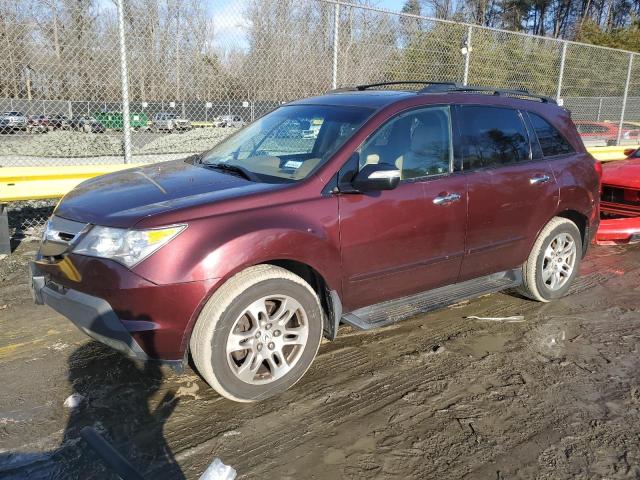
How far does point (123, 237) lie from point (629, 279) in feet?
16.7

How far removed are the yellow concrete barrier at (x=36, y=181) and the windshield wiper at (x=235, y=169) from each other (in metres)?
→ 2.60

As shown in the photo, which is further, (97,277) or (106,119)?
(106,119)

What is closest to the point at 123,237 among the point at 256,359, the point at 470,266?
the point at 256,359

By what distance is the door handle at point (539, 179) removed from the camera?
4.40 metres

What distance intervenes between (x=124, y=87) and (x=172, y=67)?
81 centimetres

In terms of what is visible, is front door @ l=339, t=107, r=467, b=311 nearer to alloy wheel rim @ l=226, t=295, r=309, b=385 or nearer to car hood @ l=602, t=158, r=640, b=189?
alloy wheel rim @ l=226, t=295, r=309, b=385

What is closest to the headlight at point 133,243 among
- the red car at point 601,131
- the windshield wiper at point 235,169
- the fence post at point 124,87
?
the windshield wiper at point 235,169

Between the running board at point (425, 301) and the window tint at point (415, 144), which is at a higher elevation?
the window tint at point (415, 144)

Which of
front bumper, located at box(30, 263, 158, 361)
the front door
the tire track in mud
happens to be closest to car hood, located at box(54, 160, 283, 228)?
front bumper, located at box(30, 263, 158, 361)

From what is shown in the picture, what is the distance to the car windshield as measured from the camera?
11.8 ft

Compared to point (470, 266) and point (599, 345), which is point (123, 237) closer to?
point (470, 266)

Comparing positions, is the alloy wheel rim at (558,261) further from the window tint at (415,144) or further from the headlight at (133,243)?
the headlight at (133,243)

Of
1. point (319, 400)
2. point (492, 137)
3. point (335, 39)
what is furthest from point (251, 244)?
point (335, 39)

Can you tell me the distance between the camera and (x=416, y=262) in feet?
12.5
